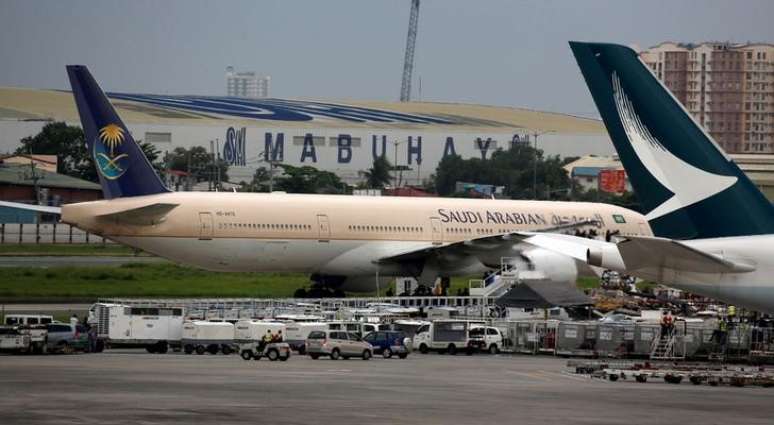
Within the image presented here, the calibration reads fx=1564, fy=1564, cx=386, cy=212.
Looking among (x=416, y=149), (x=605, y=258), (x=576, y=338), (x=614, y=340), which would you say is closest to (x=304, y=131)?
(x=416, y=149)

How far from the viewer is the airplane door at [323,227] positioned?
2356 inches

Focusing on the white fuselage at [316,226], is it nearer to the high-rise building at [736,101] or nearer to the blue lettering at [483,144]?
the blue lettering at [483,144]

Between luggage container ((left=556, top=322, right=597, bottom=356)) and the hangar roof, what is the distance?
11966cm

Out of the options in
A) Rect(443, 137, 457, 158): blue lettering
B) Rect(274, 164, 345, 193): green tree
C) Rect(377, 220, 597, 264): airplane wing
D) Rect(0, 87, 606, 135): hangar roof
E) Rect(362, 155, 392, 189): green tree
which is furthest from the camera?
Rect(443, 137, 457, 158): blue lettering

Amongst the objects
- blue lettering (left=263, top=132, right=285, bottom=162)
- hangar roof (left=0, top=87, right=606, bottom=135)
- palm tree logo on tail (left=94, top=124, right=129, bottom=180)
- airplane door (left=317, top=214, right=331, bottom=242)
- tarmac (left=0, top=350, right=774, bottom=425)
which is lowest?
tarmac (left=0, top=350, right=774, bottom=425)

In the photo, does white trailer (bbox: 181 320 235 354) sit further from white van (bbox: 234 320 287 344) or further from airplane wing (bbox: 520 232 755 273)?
airplane wing (bbox: 520 232 755 273)

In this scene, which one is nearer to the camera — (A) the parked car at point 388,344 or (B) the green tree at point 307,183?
(A) the parked car at point 388,344

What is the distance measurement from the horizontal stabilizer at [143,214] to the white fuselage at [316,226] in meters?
0.13

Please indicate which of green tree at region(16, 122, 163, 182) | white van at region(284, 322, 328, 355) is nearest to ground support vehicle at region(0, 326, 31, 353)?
white van at region(284, 322, 328, 355)

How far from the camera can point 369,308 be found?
5619 cm

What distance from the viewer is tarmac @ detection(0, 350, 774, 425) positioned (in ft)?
82.0

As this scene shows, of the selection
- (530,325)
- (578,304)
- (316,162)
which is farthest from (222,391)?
(316,162)

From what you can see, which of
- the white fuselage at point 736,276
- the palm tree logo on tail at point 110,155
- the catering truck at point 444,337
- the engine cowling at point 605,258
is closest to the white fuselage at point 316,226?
the palm tree logo on tail at point 110,155

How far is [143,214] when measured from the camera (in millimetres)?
56031
